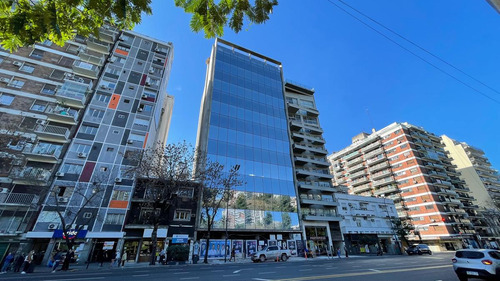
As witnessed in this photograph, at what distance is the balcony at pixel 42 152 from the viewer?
979 inches

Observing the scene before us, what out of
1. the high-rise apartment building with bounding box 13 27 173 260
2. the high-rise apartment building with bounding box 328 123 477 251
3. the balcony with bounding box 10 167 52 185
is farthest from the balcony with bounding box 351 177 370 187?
the balcony with bounding box 10 167 52 185

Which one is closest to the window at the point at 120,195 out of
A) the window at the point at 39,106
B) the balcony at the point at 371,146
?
the window at the point at 39,106

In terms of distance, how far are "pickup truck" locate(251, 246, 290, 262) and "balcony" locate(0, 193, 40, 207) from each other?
25.0 metres

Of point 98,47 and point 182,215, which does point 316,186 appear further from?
point 98,47

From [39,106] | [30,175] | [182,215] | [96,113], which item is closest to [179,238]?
[182,215]

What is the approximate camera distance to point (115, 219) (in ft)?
85.0

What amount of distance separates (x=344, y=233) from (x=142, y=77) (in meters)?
47.0

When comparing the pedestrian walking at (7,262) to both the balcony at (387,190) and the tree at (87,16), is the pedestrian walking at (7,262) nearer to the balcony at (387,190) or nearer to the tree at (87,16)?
the tree at (87,16)

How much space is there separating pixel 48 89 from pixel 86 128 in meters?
7.62

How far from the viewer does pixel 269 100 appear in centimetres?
4566

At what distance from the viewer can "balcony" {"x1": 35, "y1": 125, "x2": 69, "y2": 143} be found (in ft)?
86.8

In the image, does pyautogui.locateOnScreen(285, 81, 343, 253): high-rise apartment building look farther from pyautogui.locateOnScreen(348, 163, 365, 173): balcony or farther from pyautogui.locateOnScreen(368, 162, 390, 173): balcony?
pyautogui.locateOnScreen(348, 163, 365, 173): balcony

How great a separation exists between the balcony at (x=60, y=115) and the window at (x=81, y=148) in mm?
3476

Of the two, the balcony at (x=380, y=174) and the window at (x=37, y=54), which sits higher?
the window at (x=37, y=54)
